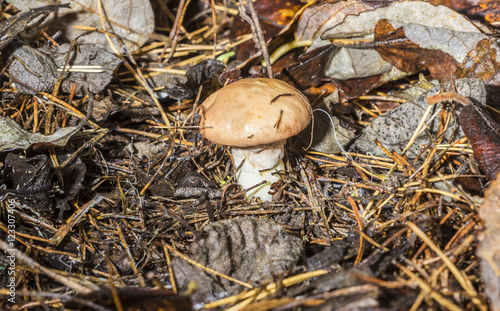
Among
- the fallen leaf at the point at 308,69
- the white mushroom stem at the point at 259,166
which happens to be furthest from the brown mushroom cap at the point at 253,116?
the fallen leaf at the point at 308,69

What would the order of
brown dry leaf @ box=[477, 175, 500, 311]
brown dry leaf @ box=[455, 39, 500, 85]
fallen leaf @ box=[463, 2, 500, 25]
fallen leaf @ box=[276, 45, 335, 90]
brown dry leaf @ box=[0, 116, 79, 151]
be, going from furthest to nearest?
fallen leaf @ box=[463, 2, 500, 25]
fallen leaf @ box=[276, 45, 335, 90]
brown dry leaf @ box=[455, 39, 500, 85]
brown dry leaf @ box=[0, 116, 79, 151]
brown dry leaf @ box=[477, 175, 500, 311]

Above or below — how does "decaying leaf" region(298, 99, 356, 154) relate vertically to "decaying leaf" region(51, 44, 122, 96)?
below

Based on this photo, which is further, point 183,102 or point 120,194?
point 183,102

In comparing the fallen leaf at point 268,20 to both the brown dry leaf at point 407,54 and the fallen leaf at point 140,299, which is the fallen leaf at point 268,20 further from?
the fallen leaf at point 140,299

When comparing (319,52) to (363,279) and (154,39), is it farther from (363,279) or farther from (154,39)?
(363,279)

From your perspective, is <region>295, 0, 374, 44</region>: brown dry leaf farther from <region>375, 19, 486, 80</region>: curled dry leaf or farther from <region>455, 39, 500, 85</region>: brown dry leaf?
<region>455, 39, 500, 85</region>: brown dry leaf

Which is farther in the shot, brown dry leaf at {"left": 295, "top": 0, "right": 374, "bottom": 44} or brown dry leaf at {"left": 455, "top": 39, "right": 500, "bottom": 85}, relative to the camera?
brown dry leaf at {"left": 295, "top": 0, "right": 374, "bottom": 44}

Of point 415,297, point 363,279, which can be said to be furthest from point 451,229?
point 363,279

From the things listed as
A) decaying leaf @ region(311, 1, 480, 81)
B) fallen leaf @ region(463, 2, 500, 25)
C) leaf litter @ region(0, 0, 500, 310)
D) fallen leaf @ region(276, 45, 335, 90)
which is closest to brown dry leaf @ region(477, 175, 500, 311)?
leaf litter @ region(0, 0, 500, 310)
